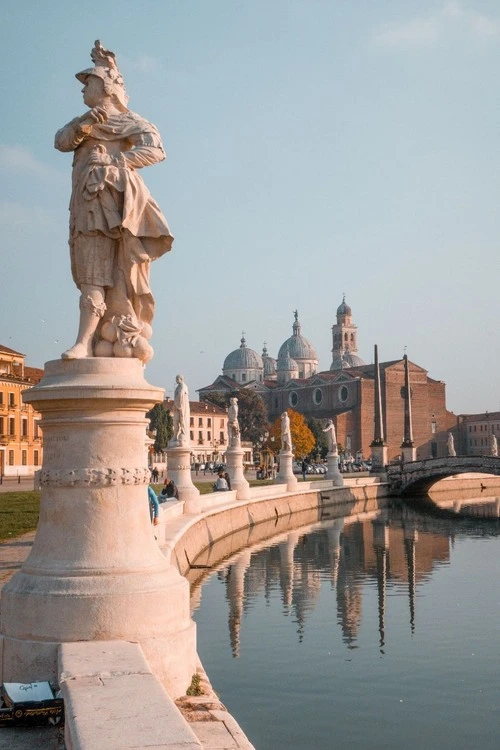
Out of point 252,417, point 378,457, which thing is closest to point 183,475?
point 378,457

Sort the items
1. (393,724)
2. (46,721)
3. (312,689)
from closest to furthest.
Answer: (46,721) < (393,724) < (312,689)

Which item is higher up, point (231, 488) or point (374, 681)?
point (231, 488)

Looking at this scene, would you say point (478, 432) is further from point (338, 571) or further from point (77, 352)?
point (77, 352)

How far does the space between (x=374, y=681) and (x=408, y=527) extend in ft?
79.4

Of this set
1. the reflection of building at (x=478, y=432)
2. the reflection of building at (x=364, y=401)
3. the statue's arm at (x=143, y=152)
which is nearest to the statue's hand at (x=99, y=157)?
the statue's arm at (x=143, y=152)

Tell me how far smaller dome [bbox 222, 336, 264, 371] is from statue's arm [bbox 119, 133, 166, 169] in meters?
142

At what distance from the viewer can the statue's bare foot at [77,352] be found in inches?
250

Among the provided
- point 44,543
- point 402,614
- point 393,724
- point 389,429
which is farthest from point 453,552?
point 389,429

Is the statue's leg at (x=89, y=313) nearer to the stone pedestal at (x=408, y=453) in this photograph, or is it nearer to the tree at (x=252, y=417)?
the stone pedestal at (x=408, y=453)

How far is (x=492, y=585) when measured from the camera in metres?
19.5

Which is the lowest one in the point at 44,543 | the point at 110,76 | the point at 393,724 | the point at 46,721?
the point at 393,724

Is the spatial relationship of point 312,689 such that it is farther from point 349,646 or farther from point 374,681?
point 349,646

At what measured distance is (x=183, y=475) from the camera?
24.5 metres

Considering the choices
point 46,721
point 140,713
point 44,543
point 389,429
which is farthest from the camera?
point 389,429
